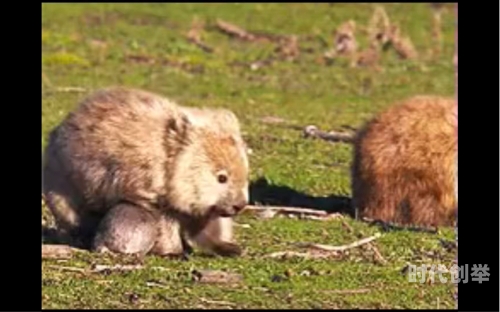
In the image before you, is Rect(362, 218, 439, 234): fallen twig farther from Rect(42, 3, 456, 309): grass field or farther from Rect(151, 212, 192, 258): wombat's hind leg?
Rect(151, 212, 192, 258): wombat's hind leg

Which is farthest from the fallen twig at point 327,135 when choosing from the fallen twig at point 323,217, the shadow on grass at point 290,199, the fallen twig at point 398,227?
the fallen twig at point 398,227

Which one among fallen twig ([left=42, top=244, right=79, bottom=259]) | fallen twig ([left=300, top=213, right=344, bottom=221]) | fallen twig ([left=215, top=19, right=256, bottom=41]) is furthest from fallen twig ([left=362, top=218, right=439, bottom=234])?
fallen twig ([left=215, top=19, right=256, bottom=41])

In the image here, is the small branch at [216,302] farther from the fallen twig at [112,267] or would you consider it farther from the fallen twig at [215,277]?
A: the fallen twig at [112,267]

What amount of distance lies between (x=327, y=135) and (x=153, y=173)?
6624 mm

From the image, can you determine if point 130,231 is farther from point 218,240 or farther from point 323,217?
point 323,217

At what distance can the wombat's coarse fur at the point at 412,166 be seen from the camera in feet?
36.3

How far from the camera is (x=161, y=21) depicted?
1206 inches

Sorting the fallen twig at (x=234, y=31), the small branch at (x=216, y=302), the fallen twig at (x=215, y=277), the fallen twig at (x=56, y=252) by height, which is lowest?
the small branch at (x=216, y=302)

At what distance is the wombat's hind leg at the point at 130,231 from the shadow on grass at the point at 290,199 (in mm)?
2632

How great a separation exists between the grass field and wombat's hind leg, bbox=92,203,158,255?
0.51 ft

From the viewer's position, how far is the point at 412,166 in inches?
437

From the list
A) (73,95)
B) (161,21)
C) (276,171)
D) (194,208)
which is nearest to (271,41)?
(161,21)

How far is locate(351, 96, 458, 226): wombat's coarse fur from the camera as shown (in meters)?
11.1

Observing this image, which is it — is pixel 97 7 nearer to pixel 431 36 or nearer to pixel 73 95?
pixel 431 36
